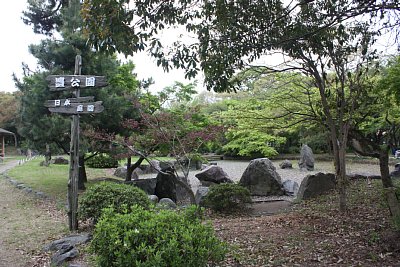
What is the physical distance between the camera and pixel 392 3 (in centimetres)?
468

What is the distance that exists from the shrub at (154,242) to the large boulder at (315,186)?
665cm

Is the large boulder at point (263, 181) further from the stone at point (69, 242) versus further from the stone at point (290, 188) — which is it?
the stone at point (69, 242)

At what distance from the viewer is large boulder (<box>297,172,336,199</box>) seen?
367 inches

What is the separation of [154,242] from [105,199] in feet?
10.8

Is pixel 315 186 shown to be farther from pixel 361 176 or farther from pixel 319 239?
pixel 319 239

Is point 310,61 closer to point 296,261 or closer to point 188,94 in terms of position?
point 296,261

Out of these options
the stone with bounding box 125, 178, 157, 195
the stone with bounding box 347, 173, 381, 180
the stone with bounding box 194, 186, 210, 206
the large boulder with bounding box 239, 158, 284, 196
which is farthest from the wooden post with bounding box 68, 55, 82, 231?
the stone with bounding box 347, 173, 381, 180

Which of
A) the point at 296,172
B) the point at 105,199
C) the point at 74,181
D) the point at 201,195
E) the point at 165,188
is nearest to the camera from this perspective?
the point at 105,199

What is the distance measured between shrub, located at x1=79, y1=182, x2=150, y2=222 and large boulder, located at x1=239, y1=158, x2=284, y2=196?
18.5 feet

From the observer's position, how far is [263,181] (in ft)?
36.5

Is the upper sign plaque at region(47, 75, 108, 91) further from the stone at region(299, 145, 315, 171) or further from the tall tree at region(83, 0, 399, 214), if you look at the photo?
the stone at region(299, 145, 315, 171)

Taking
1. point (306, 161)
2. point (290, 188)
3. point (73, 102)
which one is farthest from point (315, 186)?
point (306, 161)

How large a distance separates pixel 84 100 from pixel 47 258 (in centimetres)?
282

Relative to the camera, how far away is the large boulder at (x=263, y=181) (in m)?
11.1
